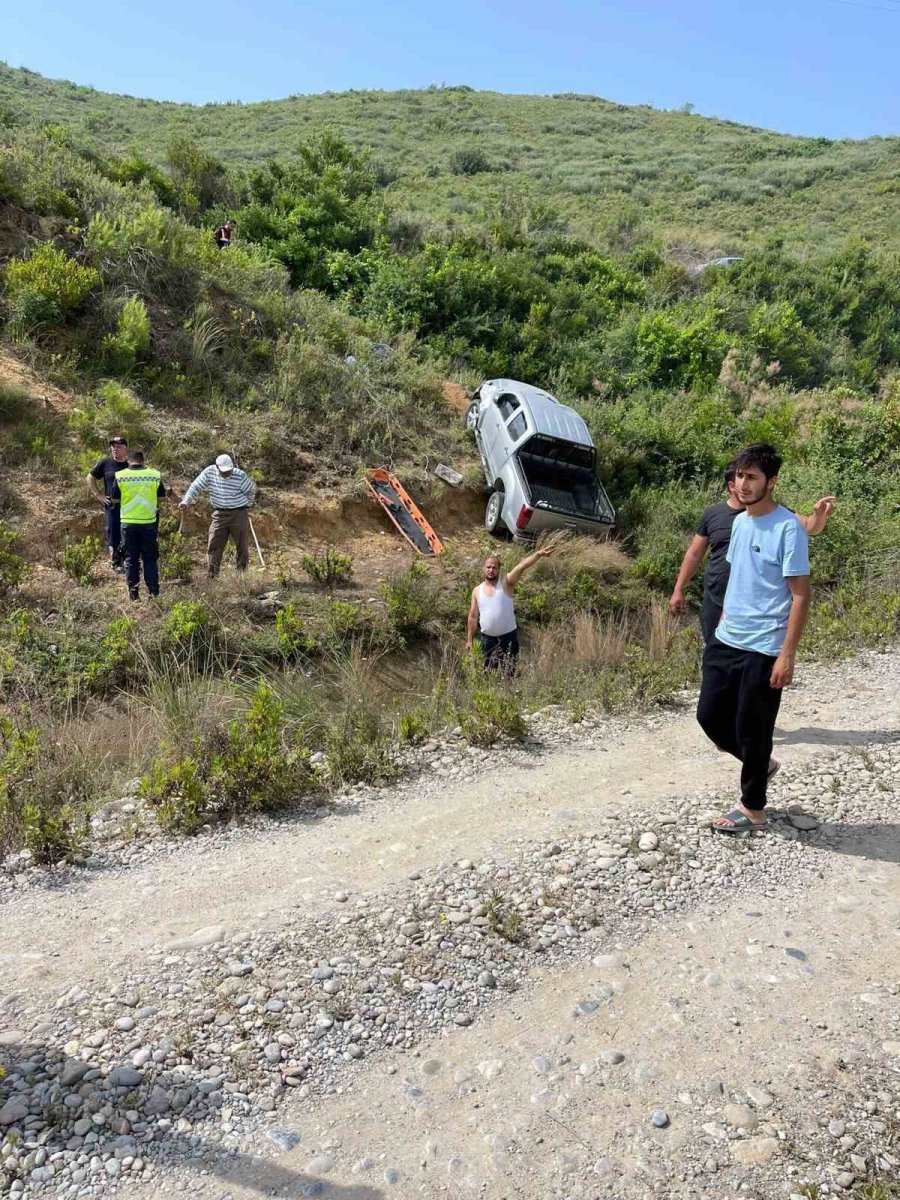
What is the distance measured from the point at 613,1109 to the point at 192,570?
324 inches

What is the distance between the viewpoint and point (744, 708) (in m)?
4.26

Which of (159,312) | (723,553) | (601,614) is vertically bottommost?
(601,614)

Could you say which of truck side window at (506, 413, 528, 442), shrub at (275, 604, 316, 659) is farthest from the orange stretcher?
shrub at (275, 604, 316, 659)

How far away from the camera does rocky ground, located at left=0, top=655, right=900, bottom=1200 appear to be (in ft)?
8.83

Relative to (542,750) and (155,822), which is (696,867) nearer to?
(542,750)

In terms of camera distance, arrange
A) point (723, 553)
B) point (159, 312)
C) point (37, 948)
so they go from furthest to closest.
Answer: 1. point (159, 312)
2. point (723, 553)
3. point (37, 948)

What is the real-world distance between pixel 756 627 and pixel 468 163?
3522 cm

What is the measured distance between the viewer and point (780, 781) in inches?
205

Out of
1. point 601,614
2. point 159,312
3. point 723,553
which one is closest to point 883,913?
point 723,553

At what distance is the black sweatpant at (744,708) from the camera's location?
4211 millimetres

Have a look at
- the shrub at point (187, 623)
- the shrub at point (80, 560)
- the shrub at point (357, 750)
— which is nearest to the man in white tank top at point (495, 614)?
the shrub at point (357, 750)

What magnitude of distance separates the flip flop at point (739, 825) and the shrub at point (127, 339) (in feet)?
35.6

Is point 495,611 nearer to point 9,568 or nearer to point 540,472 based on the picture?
point 9,568

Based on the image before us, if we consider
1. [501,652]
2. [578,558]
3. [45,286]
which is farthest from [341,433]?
[501,652]
